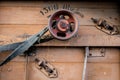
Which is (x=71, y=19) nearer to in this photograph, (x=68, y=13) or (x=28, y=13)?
(x=68, y=13)

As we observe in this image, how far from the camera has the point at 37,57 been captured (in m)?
3.31

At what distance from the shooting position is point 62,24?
3.14 m

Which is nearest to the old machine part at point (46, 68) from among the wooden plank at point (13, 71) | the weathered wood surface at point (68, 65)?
the weathered wood surface at point (68, 65)

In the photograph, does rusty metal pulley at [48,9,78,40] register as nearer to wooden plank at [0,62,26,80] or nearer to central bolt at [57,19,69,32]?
central bolt at [57,19,69,32]

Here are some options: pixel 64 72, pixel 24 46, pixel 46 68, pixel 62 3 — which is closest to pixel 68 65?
pixel 64 72

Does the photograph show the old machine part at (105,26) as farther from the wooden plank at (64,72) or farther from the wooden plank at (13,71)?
the wooden plank at (13,71)

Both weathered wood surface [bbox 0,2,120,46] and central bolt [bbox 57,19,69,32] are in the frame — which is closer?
central bolt [bbox 57,19,69,32]

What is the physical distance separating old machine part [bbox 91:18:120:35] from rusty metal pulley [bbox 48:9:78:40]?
273 mm

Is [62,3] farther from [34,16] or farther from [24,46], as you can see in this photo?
[24,46]

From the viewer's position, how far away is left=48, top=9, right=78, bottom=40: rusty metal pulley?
3.13 metres

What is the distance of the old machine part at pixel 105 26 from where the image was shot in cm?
332

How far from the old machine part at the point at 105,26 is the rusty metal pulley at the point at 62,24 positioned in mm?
273

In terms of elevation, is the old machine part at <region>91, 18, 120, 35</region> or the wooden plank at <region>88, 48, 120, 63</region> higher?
the old machine part at <region>91, 18, 120, 35</region>

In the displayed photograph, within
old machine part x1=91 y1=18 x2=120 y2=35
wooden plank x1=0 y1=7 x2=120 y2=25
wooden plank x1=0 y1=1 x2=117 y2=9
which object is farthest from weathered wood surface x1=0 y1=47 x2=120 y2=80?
wooden plank x1=0 y1=1 x2=117 y2=9
